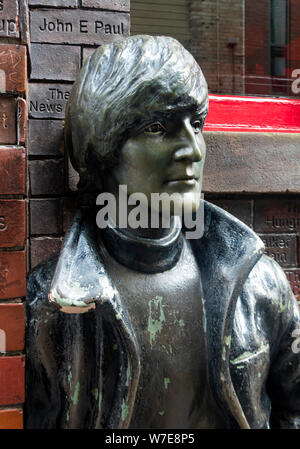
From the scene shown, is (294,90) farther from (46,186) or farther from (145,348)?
(145,348)

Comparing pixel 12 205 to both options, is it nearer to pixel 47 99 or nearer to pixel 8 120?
pixel 8 120

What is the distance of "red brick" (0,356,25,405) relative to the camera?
1423mm

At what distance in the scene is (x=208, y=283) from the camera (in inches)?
65.0

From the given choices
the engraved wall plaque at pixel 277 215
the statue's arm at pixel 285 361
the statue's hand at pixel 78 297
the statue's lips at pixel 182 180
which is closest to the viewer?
the statue's hand at pixel 78 297

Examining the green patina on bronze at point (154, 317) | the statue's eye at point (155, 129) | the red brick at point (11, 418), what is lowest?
the red brick at point (11, 418)

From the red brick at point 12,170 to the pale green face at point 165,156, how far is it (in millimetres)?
302

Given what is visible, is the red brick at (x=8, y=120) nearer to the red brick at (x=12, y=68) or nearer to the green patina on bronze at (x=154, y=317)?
the red brick at (x=12, y=68)

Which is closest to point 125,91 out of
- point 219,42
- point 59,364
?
point 59,364

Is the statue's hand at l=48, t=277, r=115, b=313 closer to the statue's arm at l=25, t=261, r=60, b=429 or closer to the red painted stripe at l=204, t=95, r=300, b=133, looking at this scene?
the statue's arm at l=25, t=261, r=60, b=429

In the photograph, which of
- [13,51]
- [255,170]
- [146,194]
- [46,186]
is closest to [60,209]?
[46,186]

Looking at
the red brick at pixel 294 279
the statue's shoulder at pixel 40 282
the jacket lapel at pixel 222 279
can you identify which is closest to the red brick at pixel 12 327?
A: the statue's shoulder at pixel 40 282

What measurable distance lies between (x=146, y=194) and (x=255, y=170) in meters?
0.91

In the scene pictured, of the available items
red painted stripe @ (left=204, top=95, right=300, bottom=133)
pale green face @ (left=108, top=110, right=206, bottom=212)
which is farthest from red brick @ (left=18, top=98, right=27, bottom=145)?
red painted stripe @ (left=204, top=95, right=300, bottom=133)

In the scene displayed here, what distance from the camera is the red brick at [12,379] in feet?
4.67
